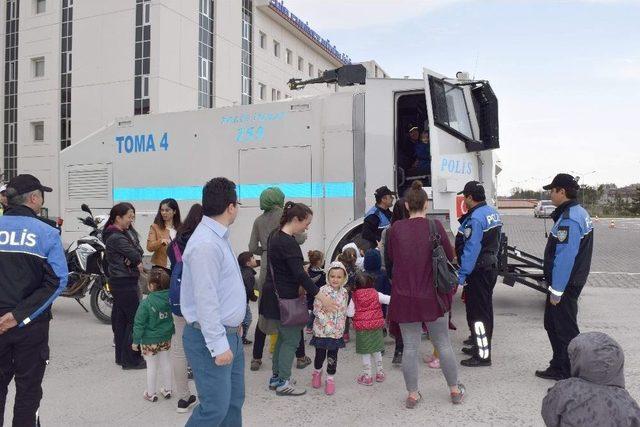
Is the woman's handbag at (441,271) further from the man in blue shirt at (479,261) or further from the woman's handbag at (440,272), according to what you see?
the man in blue shirt at (479,261)

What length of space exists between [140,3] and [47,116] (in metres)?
8.73

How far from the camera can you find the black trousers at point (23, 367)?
312 centimetres

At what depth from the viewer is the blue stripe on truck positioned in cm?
692

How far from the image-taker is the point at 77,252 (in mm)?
7195

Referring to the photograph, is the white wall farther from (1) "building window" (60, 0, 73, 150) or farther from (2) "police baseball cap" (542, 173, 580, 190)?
(2) "police baseball cap" (542, 173, 580, 190)

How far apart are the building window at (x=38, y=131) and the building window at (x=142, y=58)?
7365 mm

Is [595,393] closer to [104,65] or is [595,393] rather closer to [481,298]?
[481,298]

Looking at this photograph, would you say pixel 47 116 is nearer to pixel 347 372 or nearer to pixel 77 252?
pixel 77 252

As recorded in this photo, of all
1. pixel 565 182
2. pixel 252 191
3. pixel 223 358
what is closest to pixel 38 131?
pixel 252 191

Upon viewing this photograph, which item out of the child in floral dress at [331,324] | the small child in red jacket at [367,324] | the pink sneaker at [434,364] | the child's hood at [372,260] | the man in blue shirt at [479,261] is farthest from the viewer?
the child's hood at [372,260]

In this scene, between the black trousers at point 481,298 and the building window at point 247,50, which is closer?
the black trousers at point 481,298

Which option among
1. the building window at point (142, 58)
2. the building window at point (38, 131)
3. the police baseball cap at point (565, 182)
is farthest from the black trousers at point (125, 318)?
the building window at point (38, 131)

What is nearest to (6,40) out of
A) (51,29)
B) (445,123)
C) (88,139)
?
(51,29)

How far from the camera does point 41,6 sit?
3256cm
